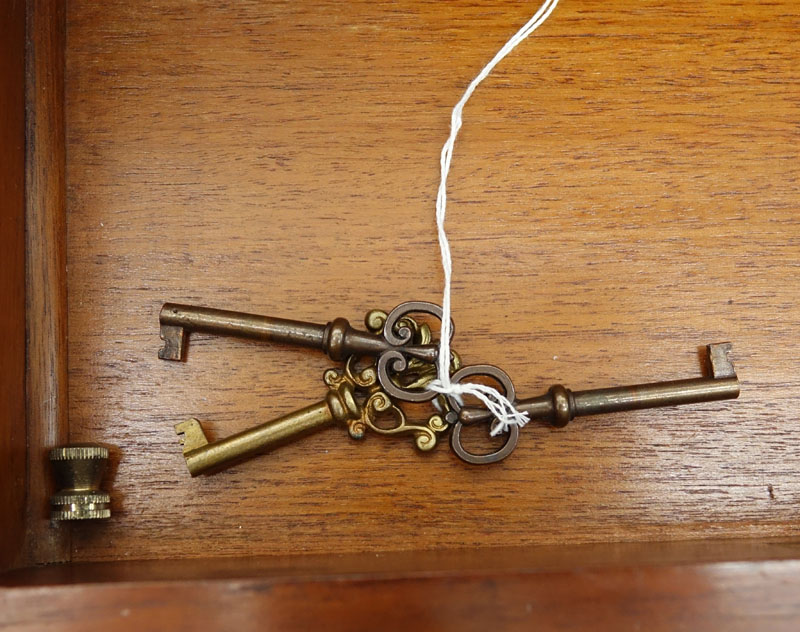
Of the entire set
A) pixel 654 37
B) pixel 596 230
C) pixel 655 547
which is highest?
pixel 654 37

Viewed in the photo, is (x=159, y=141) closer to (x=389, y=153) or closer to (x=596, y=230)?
(x=389, y=153)

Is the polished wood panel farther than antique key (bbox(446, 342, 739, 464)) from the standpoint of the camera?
No

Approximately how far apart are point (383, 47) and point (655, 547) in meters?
0.59

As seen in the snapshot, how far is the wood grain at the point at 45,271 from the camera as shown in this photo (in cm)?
88

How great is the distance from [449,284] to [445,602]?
0.31 m

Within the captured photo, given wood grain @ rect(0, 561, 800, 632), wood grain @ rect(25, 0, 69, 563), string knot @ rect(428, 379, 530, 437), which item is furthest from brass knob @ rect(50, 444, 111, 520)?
string knot @ rect(428, 379, 530, 437)

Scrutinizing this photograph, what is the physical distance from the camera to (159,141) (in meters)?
0.96

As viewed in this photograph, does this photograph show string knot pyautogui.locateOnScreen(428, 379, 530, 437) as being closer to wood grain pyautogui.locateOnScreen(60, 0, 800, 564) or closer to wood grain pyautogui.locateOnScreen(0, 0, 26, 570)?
wood grain pyautogui.locateOnScreen(60, 0, 800, 564)

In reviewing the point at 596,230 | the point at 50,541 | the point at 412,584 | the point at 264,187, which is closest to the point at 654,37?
the point at 596,230

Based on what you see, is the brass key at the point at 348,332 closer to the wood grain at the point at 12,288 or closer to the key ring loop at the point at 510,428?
the key ring loop at the point at 510,428

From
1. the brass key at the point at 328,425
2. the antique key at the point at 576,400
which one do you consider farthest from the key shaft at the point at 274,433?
the antique key at the point at 576,400

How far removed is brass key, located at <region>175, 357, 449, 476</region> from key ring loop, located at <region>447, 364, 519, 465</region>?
2cm

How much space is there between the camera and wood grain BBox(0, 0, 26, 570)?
83 cm

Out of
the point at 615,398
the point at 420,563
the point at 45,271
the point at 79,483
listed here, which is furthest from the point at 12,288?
the point at 615,398
